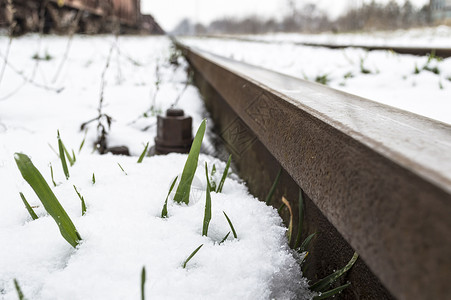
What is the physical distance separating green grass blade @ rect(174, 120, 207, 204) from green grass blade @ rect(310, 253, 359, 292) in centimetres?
44

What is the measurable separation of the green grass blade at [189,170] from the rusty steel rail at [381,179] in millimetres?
220

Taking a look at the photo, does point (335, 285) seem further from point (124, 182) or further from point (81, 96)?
point (81, 96)

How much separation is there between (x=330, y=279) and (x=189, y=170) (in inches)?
18.9

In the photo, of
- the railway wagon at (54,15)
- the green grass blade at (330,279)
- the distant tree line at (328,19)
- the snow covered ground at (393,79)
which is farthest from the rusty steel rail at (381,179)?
the distant tree line at (328,19)

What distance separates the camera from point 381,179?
47 cm

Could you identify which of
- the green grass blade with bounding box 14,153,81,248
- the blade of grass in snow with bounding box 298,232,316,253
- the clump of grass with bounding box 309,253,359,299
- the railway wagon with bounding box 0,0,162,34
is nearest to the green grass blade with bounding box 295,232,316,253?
the blade of grass in snow with bounding box 298,232,316,253

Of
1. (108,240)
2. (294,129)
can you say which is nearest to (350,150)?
(294,129)

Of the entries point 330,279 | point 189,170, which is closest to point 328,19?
point 189,170

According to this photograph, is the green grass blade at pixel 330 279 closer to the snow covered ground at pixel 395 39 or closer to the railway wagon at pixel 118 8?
the railway wagon at pixel 118 8

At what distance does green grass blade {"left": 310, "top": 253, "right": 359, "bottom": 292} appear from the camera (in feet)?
2.62

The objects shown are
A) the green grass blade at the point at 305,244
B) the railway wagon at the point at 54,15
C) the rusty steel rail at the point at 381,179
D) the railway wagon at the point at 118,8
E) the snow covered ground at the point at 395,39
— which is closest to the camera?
the rusty steel rail at the point at 381,179

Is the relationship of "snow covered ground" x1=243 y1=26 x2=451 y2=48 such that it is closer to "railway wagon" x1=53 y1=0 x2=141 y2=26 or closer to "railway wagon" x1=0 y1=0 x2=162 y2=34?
"railway wagon" x1=0 y1=0 x2=162 y2=34

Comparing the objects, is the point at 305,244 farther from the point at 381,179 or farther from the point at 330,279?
the point at 381,179

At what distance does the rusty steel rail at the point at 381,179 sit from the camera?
1.24ft
